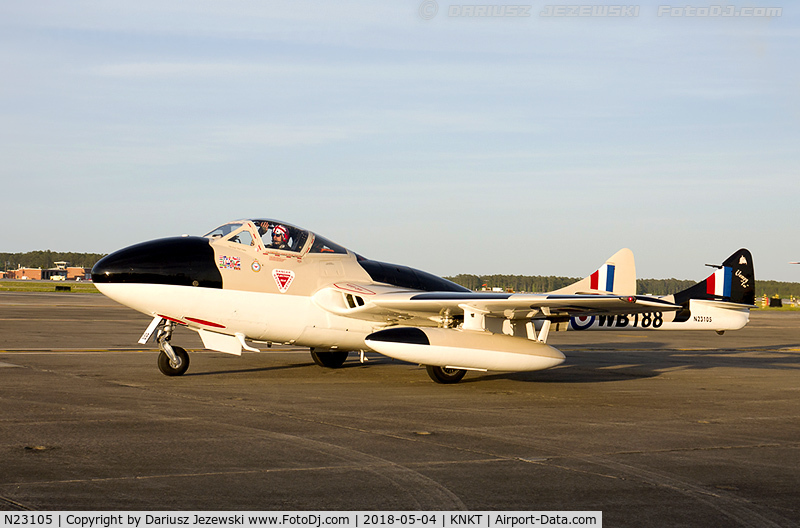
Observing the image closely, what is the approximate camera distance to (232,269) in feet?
43.5

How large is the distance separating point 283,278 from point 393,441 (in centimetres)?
618

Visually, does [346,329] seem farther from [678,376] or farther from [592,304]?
[678,376]

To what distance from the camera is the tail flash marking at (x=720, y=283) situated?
19.2 metres

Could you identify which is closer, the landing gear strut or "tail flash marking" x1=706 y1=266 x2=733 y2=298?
the landing gear strut

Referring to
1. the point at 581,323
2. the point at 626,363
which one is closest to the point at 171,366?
the point at 581,323

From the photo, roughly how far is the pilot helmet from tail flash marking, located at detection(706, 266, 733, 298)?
1137cm

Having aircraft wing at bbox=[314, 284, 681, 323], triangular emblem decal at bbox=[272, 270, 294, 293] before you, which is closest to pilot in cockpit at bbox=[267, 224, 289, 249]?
triangular emblem decal at bbox=[272, 270, 294, 293]

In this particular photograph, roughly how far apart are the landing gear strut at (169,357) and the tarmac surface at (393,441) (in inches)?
10.7

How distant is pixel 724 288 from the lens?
19234 mm

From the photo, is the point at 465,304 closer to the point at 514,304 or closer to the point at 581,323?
the point at 514,304

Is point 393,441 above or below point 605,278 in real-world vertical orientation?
below

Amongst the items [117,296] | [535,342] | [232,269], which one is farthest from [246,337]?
[535,342]

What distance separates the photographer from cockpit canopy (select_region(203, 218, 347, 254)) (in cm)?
1370

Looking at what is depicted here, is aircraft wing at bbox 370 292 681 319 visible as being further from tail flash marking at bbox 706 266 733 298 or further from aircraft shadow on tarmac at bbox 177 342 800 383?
tail flash marking at bbox 706 266 733 298
